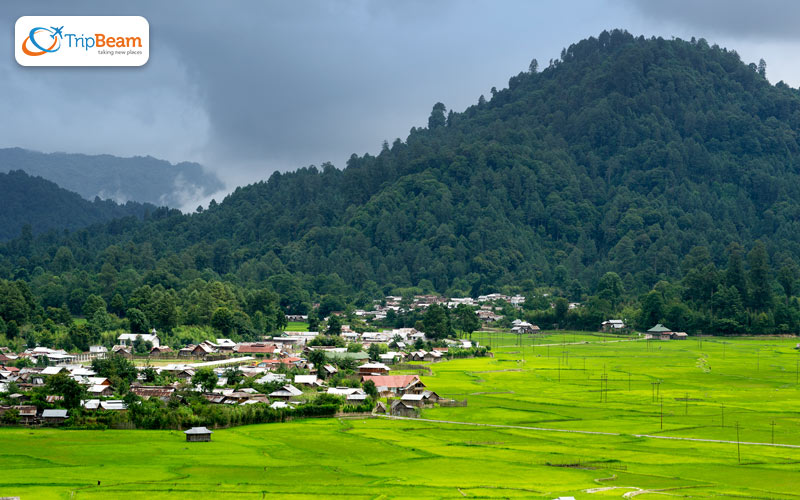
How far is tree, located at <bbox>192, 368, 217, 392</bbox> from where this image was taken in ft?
210

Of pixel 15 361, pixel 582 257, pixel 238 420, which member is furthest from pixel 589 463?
pixel 582 257

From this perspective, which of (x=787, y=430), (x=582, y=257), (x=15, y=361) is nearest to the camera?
(x=787, y=430)

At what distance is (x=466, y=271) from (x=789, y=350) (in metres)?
85.8

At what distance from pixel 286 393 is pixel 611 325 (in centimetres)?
8004

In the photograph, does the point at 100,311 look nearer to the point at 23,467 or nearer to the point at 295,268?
the point at 23,467

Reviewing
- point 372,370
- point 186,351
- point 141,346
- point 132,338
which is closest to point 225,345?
point 186,351

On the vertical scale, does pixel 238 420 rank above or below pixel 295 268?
below

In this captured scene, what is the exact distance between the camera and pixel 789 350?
106000mm

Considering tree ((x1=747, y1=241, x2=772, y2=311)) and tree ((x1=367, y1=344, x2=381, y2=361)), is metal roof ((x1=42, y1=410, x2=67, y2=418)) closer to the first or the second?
tree ((x1=367, y1=344, x2=381, y2=361))

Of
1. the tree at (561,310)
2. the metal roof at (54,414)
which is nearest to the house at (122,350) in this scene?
the metal roof at (54,414)

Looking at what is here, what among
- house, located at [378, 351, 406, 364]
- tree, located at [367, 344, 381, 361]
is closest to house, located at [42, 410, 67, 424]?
tree, located at [367, 344, 381, 361]

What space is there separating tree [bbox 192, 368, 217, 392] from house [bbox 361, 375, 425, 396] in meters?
11.8

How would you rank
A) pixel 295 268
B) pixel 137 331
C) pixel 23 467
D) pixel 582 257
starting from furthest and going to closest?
pixel 582 257 < pixel 295 268 < pixel 137 331 < pixel 23 467

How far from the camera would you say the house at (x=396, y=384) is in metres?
69.4
